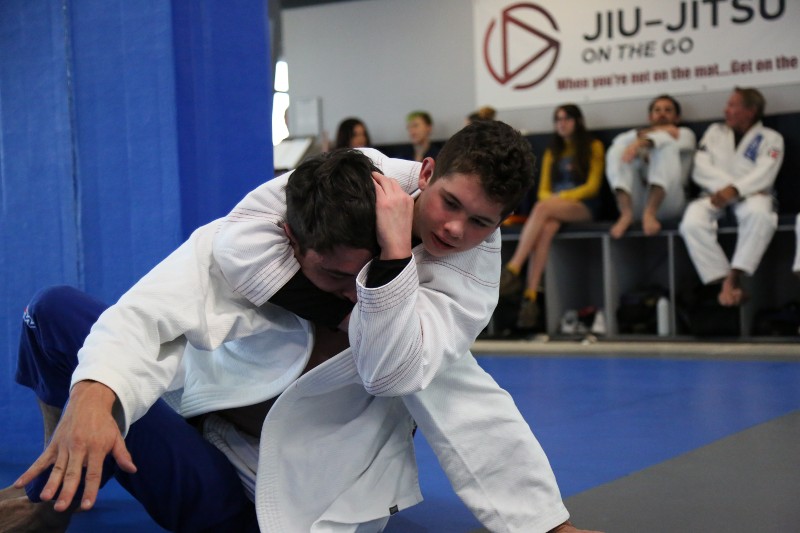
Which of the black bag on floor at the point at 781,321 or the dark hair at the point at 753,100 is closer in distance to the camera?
the black bag on floor at the point at 781,321

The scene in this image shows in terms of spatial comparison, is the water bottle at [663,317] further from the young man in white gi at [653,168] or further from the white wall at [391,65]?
the white wall at [391,65]

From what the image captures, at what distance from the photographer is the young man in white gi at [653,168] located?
6.99 metres

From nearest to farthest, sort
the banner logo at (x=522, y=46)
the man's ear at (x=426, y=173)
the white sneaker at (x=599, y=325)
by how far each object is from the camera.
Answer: the man's ear at (x=426, y=173) → the white sneaker at (x=599, y=325) → the banner logo at (x=522, y=46)

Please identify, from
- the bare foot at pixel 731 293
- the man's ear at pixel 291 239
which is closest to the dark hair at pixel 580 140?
the bare foot at pixel 731 293

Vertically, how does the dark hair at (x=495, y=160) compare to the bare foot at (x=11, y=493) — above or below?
above

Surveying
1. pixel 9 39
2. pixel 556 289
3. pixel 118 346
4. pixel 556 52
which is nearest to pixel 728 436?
pixel 118 346

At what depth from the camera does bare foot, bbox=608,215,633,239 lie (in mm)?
6973

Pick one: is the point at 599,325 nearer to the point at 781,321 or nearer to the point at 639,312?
the point at 639,312

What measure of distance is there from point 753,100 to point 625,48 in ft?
4.28

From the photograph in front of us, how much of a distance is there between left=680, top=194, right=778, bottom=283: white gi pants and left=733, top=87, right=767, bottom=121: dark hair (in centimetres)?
66

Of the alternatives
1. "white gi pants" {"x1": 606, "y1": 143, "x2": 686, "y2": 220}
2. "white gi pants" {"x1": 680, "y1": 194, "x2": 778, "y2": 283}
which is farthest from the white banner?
"white gi pants" {"x1": 680, "y1": 194, "x2": 778, "y2": 283}

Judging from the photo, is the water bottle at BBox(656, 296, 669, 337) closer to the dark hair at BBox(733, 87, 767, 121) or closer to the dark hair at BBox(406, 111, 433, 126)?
the dark hair at BBox(733, 87, 767, 121)

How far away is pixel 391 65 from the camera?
8953 mm

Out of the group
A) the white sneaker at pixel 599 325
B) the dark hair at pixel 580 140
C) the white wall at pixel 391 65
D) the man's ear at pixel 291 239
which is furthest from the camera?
the white wall at pixel 391 65
